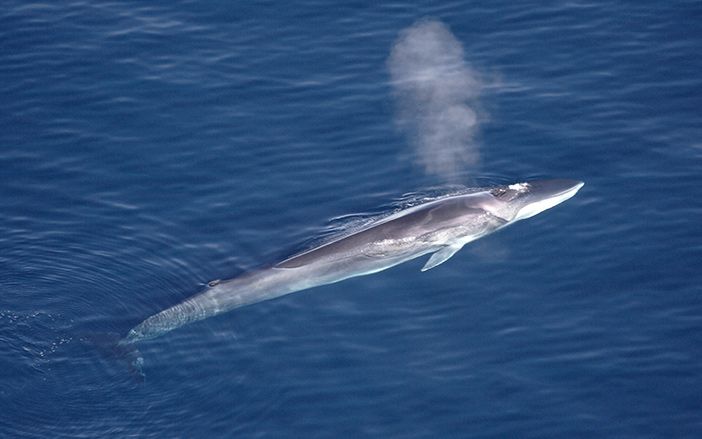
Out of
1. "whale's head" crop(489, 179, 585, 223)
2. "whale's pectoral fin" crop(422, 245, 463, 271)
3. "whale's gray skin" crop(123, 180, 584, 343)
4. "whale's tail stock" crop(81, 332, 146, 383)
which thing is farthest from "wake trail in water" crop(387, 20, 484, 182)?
"whale's tail stock" crop(81, 332, 146, 383)

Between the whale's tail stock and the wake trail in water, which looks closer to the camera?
the whale's tail stock

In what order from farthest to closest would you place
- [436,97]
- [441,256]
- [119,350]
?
[436,97] → [441,256] → [119,350]

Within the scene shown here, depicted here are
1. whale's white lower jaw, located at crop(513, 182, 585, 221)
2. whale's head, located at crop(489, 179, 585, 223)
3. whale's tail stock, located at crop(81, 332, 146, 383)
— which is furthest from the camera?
whale's white lower jaw, located at crop(513, 182, 585, 221)

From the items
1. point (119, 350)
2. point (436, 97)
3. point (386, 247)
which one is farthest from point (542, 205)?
point (119, 350)

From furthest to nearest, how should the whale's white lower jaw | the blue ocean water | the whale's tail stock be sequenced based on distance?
the whale's white lower jaw
the whale's tail stock
the blue ocean water

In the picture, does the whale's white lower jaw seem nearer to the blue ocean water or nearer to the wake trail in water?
the blue ocean water

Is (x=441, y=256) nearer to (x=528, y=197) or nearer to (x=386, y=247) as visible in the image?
(x=386, y=247)

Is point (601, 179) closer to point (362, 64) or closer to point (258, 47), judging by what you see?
point (362, 64)

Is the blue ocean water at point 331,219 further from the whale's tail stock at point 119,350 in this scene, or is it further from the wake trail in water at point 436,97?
the wake trail in water at point 436,97
